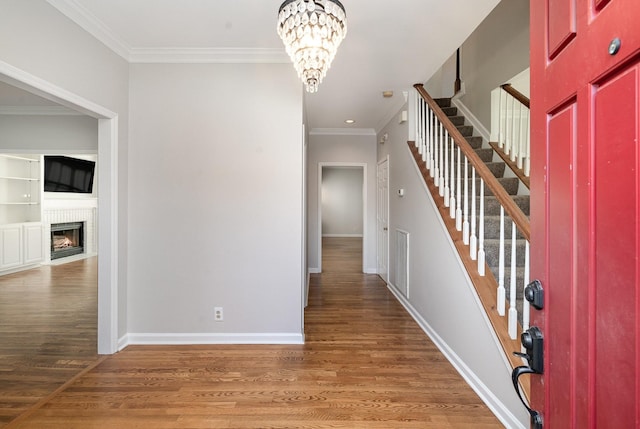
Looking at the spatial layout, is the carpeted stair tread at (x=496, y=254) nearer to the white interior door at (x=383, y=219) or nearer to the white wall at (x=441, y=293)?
the white wall at (x=441, y=293)

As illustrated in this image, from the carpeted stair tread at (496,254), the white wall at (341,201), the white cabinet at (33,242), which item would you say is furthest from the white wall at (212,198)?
the white wall at (341,201)

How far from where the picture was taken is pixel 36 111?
3555 millimetres

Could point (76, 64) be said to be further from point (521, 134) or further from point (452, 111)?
point (452, 111)

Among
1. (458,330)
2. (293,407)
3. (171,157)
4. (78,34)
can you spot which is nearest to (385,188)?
(458,330)

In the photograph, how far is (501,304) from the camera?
1863mm

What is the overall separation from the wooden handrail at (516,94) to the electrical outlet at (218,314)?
3658mm

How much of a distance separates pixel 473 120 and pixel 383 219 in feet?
6.42

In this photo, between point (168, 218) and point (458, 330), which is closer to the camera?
point (458, 330)

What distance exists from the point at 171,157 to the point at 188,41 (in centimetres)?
99

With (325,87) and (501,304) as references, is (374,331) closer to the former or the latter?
(501,304)

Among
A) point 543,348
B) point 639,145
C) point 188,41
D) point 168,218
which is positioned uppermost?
point 188,41

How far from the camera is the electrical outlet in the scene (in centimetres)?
271

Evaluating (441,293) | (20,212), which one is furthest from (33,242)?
(441,293)

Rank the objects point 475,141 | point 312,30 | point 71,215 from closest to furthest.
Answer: point 312,30, point 475,141, point 71,215
